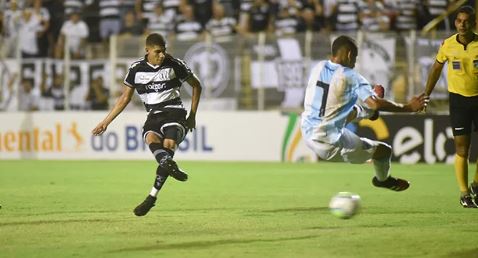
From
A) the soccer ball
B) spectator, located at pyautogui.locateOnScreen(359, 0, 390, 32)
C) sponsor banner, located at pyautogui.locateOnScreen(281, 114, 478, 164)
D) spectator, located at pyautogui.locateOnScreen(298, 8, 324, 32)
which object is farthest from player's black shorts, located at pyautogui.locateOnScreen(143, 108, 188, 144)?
spectator, located at pyautogui.locateOnScreen(298, 8, 324, 32)

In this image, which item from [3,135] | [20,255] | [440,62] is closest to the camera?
[20,255]

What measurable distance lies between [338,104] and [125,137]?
12.3m

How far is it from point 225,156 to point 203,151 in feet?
1.64

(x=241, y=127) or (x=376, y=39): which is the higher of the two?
(x=376, y=39)

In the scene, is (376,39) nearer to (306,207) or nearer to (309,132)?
(306,207)

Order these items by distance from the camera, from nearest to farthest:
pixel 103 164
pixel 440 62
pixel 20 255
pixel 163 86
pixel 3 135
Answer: pixel 20 255, pixel 163 86, pixel 440 62, pixel 103 164, pixel 3 135

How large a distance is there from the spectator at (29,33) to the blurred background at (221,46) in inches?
1.1

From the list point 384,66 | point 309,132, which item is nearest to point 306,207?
point 309,132

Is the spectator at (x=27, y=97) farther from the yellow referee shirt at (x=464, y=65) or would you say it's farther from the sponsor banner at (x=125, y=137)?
the yellow referee shirt at (x=464, y=65)

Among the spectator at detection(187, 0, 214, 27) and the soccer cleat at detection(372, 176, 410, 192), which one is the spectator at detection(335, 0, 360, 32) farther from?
the soccer cleat at detection(372, 176, 410, 192)

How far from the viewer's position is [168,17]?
890 inches

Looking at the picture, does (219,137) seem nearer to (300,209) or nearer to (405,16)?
A: (405,16)

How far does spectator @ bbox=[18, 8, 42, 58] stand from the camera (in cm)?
2222

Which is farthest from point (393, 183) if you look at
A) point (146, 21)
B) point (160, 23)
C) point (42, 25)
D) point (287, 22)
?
point (42, 25)
